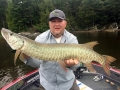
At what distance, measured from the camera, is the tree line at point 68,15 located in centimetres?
3775

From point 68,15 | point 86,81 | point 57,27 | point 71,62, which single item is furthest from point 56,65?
point 68,15

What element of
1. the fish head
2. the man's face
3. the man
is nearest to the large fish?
the fish head

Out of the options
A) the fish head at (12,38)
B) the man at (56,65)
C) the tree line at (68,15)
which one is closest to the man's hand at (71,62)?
the man at (56,65)

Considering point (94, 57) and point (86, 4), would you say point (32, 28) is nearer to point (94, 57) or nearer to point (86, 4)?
point (86, 4)

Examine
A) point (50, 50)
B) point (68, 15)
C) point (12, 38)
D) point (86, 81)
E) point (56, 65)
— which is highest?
point (12, 38)

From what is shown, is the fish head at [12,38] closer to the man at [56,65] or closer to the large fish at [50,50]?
the large fish at [50,50]

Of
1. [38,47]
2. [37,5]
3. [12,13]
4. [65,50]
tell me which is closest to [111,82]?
[65,50]

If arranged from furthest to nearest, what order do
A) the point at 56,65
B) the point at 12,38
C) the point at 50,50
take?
the point at 56,65
the point at 50,50
the point at 12,38

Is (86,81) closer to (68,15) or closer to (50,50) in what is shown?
(50,50)

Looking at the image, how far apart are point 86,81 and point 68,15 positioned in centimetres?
3833

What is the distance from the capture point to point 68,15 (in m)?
42.5

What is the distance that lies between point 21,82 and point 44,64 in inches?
96.4

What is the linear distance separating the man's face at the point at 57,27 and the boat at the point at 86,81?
8.35 feet

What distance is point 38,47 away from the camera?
2.78 metres
